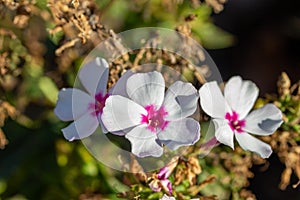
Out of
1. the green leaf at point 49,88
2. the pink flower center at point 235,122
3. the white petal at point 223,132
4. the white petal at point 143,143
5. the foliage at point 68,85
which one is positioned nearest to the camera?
the white petal at point 143,143

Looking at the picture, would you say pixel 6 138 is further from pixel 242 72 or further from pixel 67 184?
pixel 242 72

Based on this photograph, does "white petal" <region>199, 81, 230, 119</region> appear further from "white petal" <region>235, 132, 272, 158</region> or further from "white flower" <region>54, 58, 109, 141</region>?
"white flower" <region>54, 58, 109, 141</region>

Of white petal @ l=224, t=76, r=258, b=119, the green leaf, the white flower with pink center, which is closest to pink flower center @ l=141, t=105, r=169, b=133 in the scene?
the white flower with pink center

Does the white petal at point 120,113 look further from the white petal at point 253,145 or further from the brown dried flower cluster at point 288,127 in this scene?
the brown dried flower cluster at point 288,127

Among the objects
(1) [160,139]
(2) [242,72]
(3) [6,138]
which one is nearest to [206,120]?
(1) [160,139]

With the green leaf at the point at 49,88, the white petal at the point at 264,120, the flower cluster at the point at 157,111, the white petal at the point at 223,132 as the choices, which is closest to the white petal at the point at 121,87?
the flower cluster at the point at 157,111

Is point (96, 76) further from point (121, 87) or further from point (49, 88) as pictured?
point (49, 88)
